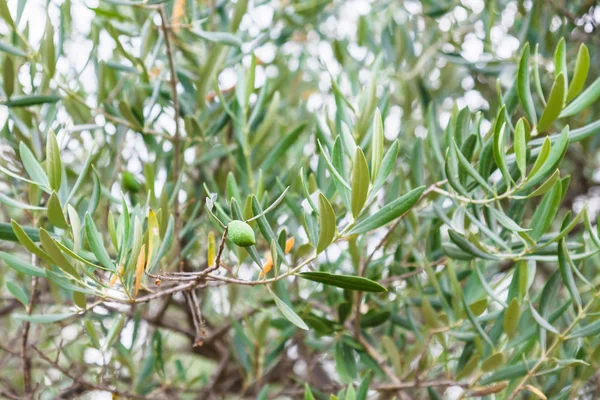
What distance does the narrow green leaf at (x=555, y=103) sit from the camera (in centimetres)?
71

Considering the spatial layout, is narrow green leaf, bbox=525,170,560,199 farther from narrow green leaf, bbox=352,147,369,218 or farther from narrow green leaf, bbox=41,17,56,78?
narrow green leaf, bbox=41,17,56,78

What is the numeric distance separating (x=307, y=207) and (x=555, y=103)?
1.02ft

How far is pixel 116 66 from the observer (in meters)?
1.00

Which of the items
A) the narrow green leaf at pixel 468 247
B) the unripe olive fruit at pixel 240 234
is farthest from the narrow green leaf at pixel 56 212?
the narrow green leaf at pixel 468 247

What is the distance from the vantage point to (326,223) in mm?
619

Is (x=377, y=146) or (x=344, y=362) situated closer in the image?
(x=377, y=146)

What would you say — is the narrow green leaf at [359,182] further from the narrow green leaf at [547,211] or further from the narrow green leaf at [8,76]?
the narrow green leaf at [8,76]

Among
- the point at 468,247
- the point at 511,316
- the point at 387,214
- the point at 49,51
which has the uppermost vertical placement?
the point at 49,51

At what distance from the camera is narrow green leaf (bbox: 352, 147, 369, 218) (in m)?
0.61

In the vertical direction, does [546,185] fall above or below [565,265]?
above

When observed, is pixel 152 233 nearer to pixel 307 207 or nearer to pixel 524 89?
pixel 307 207

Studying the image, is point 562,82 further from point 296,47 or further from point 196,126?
point 296,47

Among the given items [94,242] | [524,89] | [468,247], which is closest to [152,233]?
[94,242]

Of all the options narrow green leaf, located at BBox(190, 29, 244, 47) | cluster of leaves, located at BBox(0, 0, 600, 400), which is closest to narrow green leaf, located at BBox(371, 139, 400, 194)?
cluster of leaves, located at BBox(0, 0, 600, 400)
